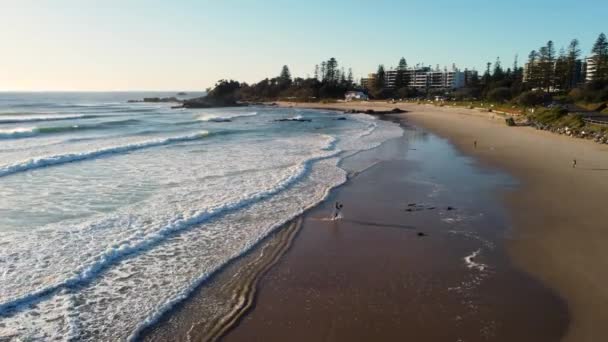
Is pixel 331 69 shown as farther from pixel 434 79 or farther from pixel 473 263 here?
pixel 473 263

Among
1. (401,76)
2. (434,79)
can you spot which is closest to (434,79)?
(434,79)

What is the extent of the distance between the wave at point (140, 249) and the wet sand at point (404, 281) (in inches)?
63.3

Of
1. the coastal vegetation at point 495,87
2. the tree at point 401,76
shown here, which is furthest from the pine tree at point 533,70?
the tree at point 401,76

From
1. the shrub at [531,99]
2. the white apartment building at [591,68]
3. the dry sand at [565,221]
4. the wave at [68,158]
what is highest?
the white apartment building at [591,68]

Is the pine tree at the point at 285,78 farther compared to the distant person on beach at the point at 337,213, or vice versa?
the pine tree at the point at 285,78

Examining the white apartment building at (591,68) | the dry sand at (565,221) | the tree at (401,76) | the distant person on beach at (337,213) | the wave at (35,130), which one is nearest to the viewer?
the dry sand at (565,221)

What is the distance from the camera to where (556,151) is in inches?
960

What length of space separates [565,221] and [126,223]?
1148cm

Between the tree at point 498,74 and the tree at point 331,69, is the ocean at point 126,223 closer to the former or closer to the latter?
the tree at point 498,74

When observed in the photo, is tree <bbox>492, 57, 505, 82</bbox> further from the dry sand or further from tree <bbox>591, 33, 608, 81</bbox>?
the dry sand

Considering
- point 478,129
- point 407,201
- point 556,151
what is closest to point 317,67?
point 478,129

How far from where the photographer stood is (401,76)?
127 meters

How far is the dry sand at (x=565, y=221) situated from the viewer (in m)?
7.80

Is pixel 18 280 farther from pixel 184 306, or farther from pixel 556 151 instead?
pixel 556 151
